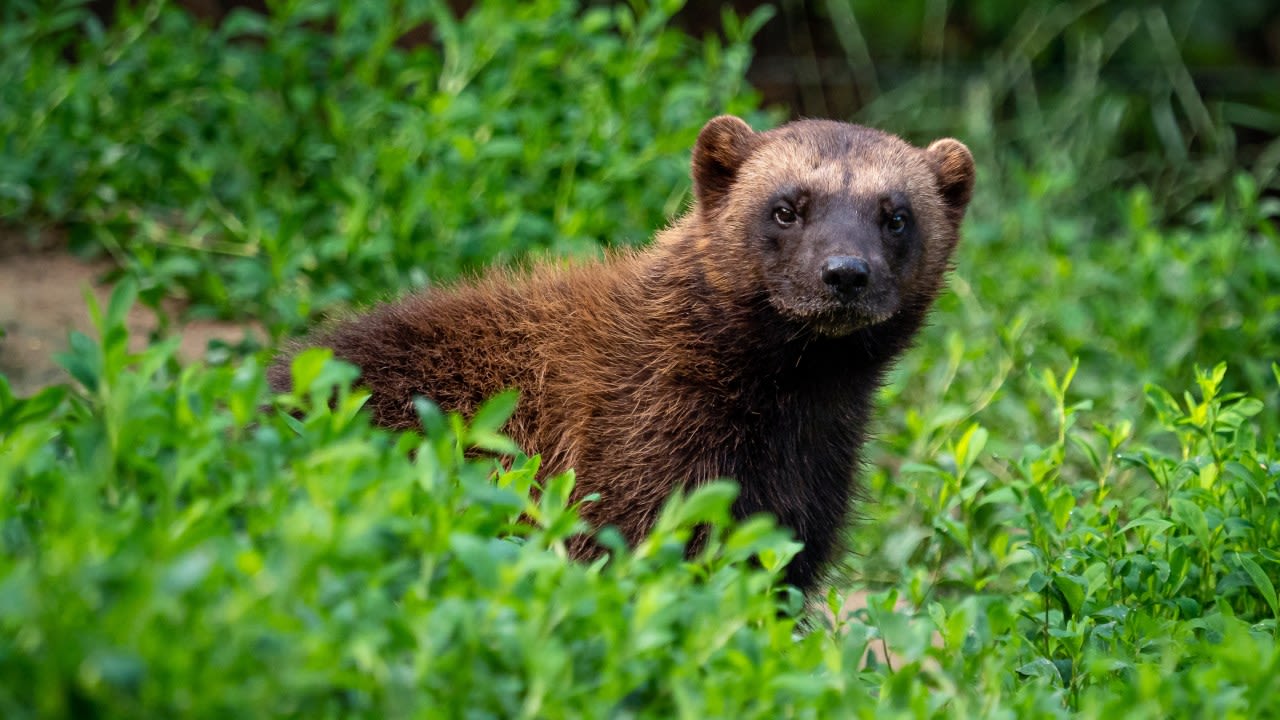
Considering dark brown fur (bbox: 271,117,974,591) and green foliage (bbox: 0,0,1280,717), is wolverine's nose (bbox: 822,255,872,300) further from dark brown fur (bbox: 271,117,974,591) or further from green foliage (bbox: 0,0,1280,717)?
green foliage (bbox: 0,0,1280,717)

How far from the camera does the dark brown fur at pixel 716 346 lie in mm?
4598

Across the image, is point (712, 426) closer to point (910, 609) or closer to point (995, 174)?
point (910, 609)

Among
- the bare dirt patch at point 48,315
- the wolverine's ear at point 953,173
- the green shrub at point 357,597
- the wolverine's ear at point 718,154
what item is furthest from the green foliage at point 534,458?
the wolverine's ear at point 718,154

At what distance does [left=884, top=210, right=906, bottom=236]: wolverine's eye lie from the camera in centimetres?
495

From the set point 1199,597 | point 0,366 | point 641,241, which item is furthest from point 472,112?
point 1199,597

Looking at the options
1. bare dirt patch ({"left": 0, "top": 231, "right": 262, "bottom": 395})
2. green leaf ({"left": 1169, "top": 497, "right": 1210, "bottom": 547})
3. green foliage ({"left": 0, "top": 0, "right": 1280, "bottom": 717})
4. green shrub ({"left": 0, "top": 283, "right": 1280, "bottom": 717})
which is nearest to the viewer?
green shrub ({"left": 0, "top": 283, "right": 1280, "bottom": 717})

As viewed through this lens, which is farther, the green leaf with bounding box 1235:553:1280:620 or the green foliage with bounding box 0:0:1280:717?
the green leaf with bounding box 1235:553:1280:620

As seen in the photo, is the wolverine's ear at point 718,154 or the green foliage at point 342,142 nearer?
the wolverine's ear at point 718,154

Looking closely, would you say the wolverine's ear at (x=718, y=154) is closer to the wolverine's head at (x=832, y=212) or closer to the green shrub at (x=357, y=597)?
the wolverine's head at (x=832, y=212)

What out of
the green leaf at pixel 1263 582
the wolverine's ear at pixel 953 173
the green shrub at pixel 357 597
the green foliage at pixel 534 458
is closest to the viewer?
the green shrub at pixel 357 597

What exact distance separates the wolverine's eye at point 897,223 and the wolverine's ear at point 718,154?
596mm

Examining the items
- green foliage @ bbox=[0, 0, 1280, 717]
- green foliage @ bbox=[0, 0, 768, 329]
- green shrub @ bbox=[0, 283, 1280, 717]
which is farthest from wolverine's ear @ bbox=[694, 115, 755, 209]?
green shrub @ bbox=[0, 283, 1280, 717]

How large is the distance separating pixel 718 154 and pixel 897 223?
0.71 metres

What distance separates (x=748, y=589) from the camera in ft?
9.23
